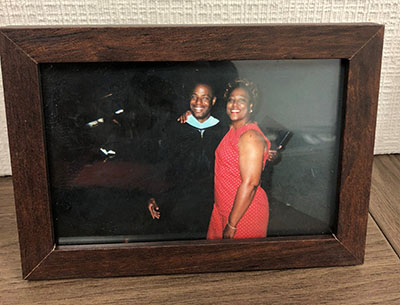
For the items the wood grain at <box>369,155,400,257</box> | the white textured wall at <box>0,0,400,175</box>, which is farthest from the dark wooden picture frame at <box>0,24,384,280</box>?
the white textured wall at <box>0,0,400,175</box>

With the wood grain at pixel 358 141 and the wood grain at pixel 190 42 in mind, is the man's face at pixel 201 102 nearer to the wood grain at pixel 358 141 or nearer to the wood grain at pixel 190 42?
the wood grain at pixel 190 42

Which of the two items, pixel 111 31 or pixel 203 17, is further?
pixel 203 17

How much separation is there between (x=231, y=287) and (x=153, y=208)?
14 centimetres

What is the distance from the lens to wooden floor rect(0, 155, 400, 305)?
1.97 feet

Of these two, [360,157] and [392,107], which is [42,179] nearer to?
[360,157]

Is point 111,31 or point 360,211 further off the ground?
point 111,31

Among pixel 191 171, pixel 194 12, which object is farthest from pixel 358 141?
pixel 194 12

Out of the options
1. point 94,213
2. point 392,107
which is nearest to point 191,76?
point 94,213

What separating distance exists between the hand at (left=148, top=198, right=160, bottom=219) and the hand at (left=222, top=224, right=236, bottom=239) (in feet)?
0.29

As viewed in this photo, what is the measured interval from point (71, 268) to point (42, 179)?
122 millimetres

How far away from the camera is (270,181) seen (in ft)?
2.11

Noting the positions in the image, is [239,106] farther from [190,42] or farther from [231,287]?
[231,287]

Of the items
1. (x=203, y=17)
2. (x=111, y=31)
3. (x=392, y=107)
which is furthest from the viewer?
(x=392, y=107)

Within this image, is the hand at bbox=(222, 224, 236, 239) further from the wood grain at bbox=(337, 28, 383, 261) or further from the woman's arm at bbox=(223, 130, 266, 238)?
the wood grain at bbox=(337, 28, 383, 261)
